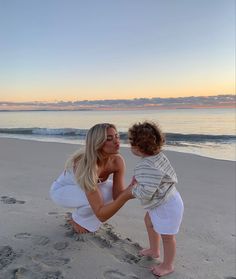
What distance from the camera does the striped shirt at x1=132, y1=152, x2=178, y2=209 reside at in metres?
2.49

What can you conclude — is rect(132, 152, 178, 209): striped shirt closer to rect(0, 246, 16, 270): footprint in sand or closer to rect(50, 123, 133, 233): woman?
rect(50, 123, 133, 233): woman

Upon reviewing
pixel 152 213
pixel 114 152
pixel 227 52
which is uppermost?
pixel 227 52

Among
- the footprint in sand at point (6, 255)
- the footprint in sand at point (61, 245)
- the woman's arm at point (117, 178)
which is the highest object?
Answer: the woman's arm at point (117, 178)

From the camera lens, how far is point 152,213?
2.63 meters

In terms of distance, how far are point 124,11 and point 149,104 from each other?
3057 centimetres

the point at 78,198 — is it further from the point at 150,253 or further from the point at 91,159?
the point at 150,253

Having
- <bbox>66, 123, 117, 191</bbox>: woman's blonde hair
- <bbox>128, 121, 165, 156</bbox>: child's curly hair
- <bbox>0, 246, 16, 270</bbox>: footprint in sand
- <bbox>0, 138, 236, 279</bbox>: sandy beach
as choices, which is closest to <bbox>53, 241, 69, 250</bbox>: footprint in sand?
<bbox>0, 138, 236, 279</bbox>: sandy beach

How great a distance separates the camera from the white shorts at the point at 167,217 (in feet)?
8.40

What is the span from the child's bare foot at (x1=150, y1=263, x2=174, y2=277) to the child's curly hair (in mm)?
815

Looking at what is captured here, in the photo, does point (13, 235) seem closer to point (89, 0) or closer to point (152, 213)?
point (152, 213)

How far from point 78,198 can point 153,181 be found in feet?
2.55

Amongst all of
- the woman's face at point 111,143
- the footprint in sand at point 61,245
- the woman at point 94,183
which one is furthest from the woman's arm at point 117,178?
the footprint in sand at point 61,245

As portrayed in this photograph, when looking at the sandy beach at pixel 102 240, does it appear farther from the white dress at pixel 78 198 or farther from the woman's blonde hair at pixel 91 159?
the woman's blonde hair at pixel 91 159

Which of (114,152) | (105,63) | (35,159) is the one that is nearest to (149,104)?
(105,63)
